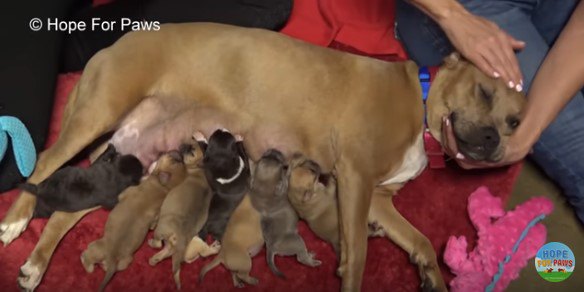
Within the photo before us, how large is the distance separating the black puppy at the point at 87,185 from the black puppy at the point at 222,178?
0.94ft

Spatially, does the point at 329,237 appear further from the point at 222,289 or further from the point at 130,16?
the point at 130,16

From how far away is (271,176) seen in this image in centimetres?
228

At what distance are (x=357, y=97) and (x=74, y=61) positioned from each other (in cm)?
124

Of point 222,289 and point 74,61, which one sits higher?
point 74,61

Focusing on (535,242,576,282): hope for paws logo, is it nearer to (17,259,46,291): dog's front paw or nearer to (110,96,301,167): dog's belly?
(110,96,301,167): dog's belly

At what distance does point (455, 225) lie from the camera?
265cm

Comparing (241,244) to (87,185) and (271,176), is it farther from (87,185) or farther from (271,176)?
(87,185)

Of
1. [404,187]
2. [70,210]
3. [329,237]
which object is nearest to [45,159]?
[70,210]

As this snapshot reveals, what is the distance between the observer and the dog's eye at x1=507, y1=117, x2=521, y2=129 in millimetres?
2336

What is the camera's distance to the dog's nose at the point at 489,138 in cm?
229

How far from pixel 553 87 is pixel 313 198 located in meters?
1.01

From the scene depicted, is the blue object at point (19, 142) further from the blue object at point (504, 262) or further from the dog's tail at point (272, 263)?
the blue object at point (504, 262)

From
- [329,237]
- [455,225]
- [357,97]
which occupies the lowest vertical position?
[455,225]

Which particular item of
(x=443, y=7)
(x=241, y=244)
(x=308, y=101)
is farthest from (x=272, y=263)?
(x=443, y=7)
